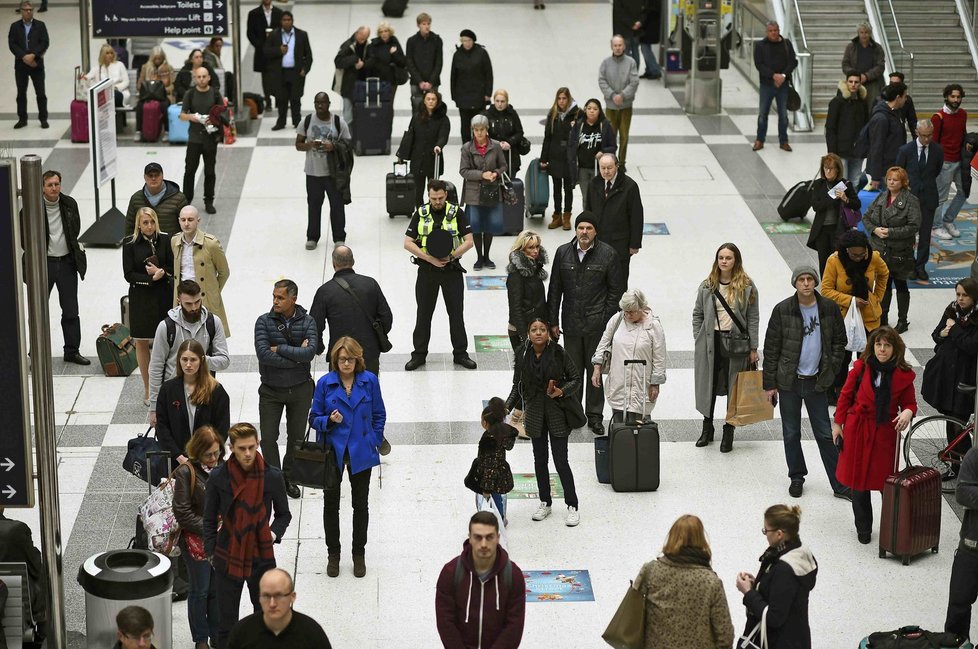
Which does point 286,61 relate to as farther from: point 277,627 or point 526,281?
→ point 277,627

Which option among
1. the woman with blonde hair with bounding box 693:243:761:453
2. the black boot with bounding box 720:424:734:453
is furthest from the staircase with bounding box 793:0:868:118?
the black boot with bounding box 720:424:734:453

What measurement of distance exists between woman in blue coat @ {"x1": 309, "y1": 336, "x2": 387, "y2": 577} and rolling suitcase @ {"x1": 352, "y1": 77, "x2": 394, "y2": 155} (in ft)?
37.4

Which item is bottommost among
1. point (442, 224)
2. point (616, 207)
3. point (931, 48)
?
point (442, 224)

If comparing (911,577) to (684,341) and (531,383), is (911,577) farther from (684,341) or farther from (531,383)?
(684,341)

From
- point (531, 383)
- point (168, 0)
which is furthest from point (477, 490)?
point (168, 0)

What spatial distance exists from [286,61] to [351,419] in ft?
42.8

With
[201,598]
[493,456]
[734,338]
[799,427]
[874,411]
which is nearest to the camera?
[201,598]

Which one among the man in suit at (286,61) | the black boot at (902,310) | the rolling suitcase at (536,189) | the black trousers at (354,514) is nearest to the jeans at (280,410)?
the black trousers at (354,514)

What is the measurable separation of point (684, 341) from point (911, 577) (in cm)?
481

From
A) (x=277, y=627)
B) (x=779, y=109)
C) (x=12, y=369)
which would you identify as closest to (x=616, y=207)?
(x=12, y=369)

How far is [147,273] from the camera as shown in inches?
488

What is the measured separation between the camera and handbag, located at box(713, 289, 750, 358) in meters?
11.8

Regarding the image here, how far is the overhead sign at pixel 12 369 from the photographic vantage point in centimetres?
761

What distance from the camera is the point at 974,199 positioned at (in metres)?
19.6
